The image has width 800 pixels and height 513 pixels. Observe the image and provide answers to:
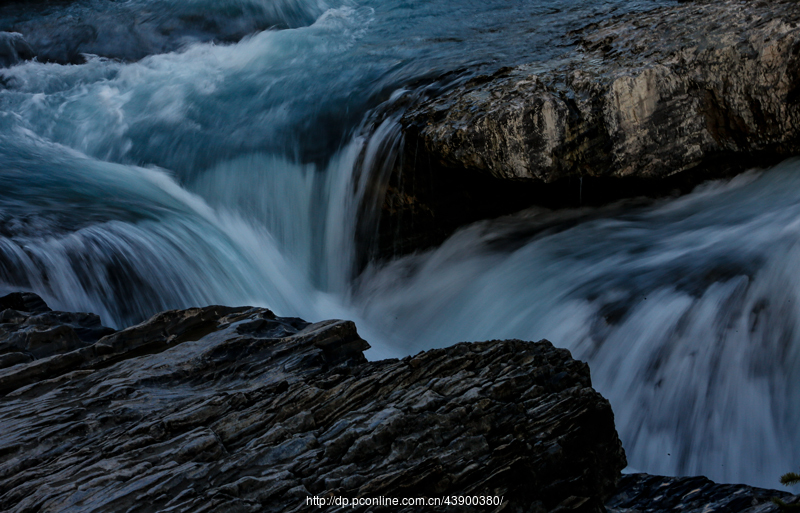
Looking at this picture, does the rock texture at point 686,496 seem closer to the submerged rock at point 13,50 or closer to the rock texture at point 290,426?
the rock texture at point 290,426

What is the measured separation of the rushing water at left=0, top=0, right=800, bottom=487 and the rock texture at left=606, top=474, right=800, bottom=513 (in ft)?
2.08

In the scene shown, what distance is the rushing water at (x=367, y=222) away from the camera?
470 cm

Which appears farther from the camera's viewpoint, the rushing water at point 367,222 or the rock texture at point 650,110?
the rock texture at point 650,110

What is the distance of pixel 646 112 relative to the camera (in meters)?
6.50

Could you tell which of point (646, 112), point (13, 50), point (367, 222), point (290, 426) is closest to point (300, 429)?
point (290, 426)

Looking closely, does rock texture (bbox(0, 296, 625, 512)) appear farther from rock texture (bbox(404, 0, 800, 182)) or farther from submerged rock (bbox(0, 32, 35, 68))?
submerged rock (bbox(0, 32, 35, 68))

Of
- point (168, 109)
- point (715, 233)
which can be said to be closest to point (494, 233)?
point (715, 233)

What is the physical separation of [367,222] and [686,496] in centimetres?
510

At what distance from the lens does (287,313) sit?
7.22 meters

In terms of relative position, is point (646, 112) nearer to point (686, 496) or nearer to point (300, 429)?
point (686, 496)

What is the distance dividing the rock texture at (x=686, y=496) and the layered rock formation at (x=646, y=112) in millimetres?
3582

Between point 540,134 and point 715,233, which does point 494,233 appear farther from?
point 715,233

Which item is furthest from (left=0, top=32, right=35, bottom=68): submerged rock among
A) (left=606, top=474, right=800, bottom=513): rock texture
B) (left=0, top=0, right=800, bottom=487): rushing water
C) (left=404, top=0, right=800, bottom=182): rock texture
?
(left=606, top=474, right=800, bottom=513): rock texture

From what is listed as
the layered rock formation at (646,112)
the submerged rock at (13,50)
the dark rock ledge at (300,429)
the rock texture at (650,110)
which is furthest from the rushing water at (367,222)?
the dark rock ledge at (300,429)
